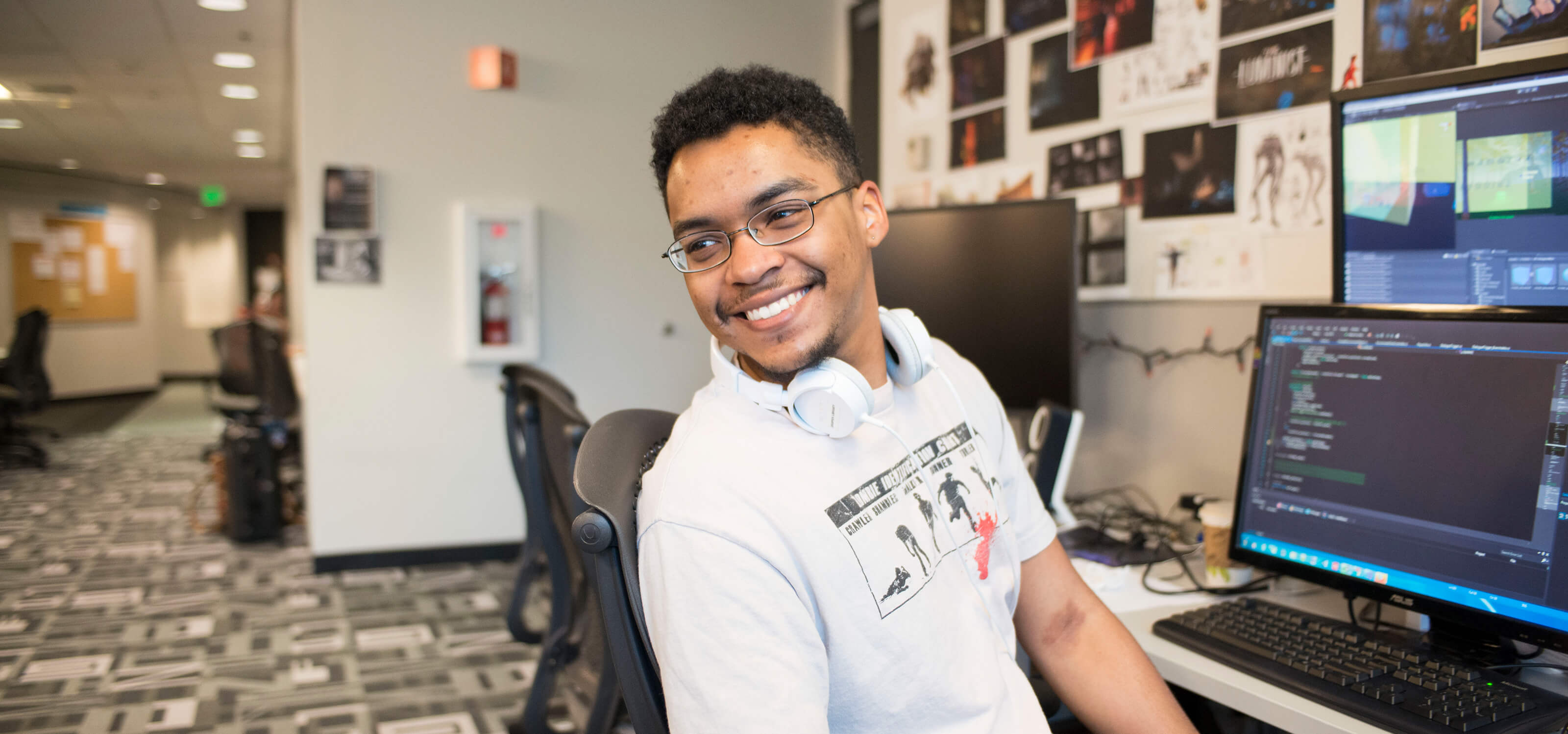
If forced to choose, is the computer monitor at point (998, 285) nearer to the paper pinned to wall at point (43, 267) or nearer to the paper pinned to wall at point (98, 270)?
the paper pinned to wall at point (43, 267)

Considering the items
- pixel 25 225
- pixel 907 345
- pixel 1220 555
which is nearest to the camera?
pixel 907 345

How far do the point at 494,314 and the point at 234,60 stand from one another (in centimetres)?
301

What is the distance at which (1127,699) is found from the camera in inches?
40.6

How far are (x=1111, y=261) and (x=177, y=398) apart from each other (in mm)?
12302

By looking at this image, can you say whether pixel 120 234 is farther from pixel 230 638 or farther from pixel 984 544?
pixel 984 544

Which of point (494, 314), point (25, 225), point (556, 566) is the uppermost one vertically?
point (25, 225)

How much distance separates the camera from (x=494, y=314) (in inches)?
159

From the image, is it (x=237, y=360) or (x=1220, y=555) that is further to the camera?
(x=237, y=360)

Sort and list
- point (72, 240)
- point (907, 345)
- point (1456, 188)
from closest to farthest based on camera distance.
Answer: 1. point (907, 345)
2. point (1456, 188)
3. point (72, 240)

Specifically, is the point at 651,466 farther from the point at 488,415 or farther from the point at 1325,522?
the point at 488,415

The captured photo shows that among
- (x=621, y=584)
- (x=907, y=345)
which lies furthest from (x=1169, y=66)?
(x=621, y=584)

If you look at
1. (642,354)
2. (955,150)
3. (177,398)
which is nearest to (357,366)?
(642,354)

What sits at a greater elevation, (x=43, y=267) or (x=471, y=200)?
(x=471, y=200)

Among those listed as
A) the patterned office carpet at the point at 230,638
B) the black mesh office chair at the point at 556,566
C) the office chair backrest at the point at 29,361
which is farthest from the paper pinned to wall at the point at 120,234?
the black mesh office chair at the point at 556,566
